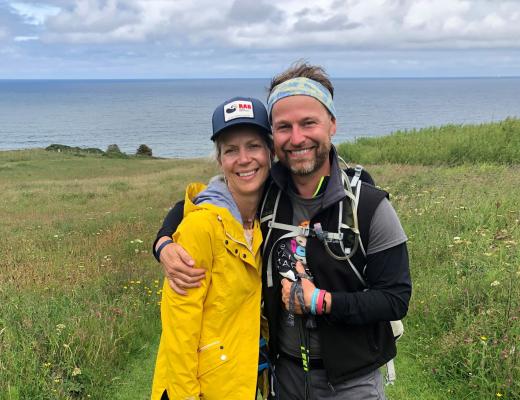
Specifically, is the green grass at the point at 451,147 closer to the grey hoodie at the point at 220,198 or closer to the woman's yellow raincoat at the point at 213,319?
the grey hoodie at the point at 220,198

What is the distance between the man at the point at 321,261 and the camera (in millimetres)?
2500

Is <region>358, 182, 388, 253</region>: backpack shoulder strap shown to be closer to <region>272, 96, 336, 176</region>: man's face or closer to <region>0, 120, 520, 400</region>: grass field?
<region>272, 96, 336, 176</region>: man's face

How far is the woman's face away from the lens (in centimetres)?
285

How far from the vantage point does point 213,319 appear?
266 cm

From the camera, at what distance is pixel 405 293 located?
2535mm

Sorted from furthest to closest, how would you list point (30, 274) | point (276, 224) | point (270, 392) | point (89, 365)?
1. point (30, 274)
2. point (89, 365)
3. point (270, 392)
4. point (276, 224)

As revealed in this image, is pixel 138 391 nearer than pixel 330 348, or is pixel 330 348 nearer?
pixel 330 348

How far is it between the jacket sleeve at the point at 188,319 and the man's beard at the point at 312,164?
1.89ft

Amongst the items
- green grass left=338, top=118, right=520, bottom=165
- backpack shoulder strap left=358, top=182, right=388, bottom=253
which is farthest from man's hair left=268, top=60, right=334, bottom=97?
green grass left=338, top=118, right=520, bottom=165

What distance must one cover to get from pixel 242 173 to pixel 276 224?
14.8 inches

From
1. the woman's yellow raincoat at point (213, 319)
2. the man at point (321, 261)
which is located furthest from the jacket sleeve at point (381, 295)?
the woman's yellow raincoat at point (213, 319)

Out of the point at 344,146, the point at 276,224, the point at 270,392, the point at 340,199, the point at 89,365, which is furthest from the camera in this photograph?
the point at 344,146

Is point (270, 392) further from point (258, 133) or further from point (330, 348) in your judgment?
point (258, 133)

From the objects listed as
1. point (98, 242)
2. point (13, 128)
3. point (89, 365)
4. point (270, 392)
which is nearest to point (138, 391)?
point (89, 365)
